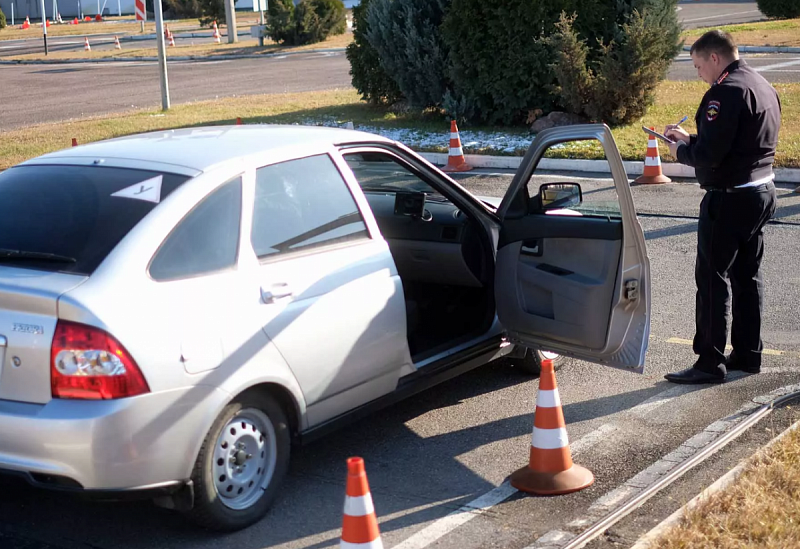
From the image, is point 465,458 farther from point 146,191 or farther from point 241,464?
point 146,191

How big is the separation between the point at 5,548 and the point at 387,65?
13192 millimetres

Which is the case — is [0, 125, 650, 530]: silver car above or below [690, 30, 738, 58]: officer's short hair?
below

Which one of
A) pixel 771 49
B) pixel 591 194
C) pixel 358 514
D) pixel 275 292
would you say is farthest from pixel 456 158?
pixel 771 49

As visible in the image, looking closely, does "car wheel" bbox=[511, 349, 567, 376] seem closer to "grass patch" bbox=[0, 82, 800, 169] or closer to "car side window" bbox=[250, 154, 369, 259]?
"car side window" bbox=[250, 154, 369, 259]

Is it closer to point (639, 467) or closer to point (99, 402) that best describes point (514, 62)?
point (639, 467)

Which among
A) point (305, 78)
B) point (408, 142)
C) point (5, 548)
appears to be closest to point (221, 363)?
point (5, 548)

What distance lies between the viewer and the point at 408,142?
49.5 ft

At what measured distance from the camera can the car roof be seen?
4.54m

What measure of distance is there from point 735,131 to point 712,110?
0.17m

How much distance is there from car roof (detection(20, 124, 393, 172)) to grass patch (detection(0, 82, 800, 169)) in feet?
27.9

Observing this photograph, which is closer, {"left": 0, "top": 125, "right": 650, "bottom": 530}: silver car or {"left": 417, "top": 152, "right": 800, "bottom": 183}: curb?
{"left": 0, "top": 125, "right": 650, "bottom": 530}: silver car

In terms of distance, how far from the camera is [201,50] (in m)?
37.3

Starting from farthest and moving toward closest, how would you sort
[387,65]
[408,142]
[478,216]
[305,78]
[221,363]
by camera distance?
[305,78] → [387,65] → [408,142] → [478,216] → [221,363]

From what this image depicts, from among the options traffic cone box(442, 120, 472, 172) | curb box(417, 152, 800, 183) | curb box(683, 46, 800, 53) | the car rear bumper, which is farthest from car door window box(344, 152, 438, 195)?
curb box(683, 46, 800, 53)
